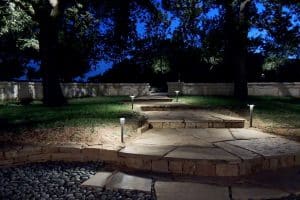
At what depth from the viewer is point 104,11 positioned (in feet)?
51.6

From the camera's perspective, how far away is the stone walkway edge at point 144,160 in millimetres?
5281

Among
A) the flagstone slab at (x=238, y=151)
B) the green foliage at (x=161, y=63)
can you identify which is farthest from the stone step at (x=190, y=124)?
the green foliage at (x=161, y=63)

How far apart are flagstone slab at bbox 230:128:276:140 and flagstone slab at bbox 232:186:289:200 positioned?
245 cm

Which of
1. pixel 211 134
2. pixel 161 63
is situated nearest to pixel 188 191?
pixel 211 134

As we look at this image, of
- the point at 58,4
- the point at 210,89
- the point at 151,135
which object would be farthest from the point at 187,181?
the point at 210,89

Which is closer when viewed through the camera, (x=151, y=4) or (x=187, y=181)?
(x=187, y=181)

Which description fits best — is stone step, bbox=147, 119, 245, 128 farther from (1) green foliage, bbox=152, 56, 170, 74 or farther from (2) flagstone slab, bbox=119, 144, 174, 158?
(1) green foliage, bbox=152, 56, 170, 74

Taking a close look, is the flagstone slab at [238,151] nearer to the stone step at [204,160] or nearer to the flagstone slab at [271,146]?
the stone step at [204,160]

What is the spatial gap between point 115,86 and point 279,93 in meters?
9.60

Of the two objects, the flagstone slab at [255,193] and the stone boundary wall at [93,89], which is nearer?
the flagstone slab at [255,193]

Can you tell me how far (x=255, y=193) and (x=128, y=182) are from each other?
173 centimetres

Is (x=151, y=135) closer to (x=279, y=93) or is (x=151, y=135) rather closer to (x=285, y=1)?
(x=285, y=1)

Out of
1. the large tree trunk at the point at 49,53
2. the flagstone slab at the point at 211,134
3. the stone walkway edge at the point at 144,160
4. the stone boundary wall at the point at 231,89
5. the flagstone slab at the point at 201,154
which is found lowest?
the stone walkway edge at the point at 144,160

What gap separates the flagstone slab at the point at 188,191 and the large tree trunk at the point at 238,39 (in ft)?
40.1
